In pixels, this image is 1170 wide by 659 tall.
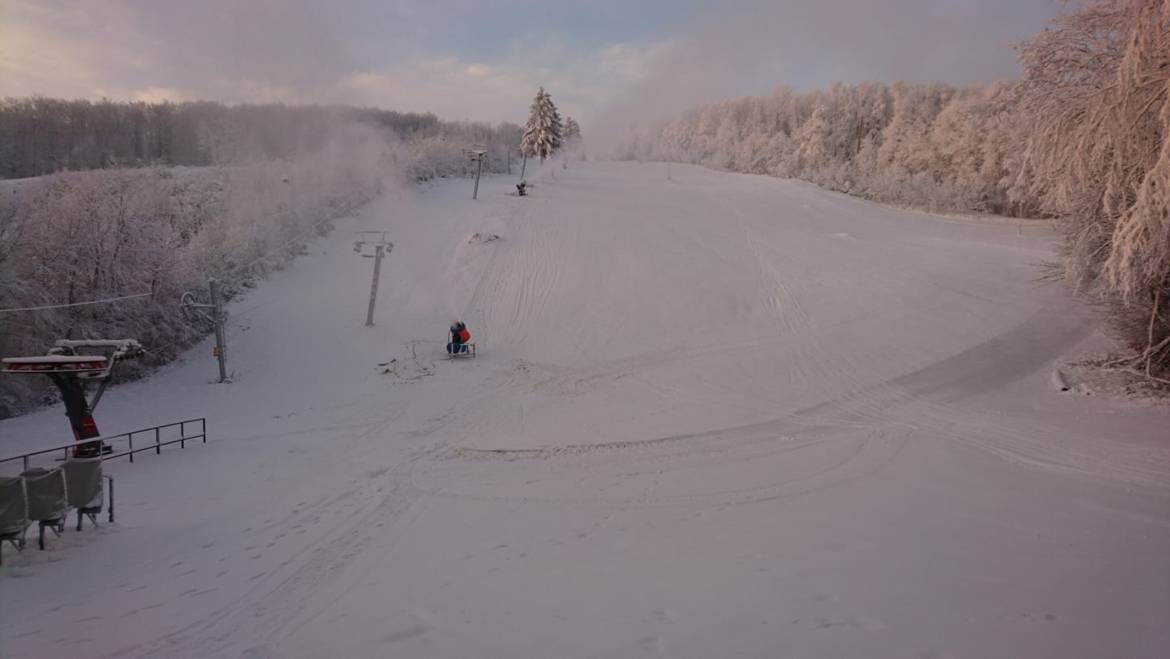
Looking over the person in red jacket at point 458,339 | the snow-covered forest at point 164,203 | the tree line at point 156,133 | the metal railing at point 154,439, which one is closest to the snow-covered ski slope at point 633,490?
the metal railing at point 154,439

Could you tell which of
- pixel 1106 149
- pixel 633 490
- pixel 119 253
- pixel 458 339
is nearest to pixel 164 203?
pixel 119 253

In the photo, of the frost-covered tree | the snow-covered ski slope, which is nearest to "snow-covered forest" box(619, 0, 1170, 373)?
the snow-covered ski slope

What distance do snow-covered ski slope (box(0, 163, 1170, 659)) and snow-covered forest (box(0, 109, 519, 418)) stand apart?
9.66 feet

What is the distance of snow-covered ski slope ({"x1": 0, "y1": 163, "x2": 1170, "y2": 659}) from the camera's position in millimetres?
5328

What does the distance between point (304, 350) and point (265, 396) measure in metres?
4.84

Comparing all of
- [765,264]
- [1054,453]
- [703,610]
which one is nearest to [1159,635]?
[703,610]

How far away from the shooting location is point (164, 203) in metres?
32.5

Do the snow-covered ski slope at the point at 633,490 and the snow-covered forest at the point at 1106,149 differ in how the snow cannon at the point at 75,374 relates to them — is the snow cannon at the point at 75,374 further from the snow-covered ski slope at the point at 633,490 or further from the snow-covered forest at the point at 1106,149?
the snow-covered forest at the point at 1106,149

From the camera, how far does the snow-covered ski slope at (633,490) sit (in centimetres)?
533

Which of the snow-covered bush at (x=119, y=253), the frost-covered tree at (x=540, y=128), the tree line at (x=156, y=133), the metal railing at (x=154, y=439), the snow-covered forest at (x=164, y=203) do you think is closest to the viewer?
the metal railing at (x=154, y=439)

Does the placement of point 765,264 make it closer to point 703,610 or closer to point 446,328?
point 446,328

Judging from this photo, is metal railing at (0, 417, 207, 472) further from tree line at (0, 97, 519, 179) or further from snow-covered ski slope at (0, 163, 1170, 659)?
tree line at (0, 97, 519, 179)

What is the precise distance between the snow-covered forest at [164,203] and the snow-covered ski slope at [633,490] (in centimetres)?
294

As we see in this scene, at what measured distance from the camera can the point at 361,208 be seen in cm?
4562
